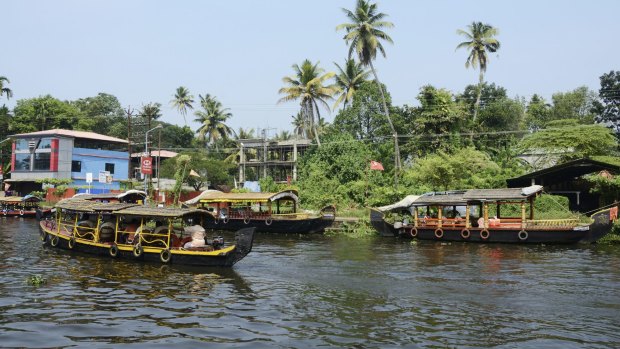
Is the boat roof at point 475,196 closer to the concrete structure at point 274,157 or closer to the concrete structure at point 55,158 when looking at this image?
the concrete structure at point 274,157

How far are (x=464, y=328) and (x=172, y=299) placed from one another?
7.03 meters

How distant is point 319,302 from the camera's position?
1323cm

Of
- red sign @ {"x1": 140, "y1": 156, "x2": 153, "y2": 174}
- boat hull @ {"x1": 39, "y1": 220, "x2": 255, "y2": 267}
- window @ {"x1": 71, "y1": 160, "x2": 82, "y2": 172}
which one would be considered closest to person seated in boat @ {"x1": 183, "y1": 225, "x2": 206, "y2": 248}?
boat hull @ {"x1": 39, "y1": 220, "x2": 255, "y2": 267}

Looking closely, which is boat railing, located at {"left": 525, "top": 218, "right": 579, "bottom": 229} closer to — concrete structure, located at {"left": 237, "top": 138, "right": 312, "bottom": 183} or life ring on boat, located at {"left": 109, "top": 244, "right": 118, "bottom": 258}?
life ring on boat, located at {"left": 109, "top": 244, "right": 118, "bottom": 258}

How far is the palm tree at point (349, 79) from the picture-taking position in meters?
52.3

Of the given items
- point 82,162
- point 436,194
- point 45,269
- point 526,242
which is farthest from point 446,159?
point 82,162

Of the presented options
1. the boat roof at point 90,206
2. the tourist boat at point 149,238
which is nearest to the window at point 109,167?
the boat roof at point 90,206

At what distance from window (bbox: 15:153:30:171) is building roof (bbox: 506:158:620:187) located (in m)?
47.1

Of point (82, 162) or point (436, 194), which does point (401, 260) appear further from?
point (82, 162)

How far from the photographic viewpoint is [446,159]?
3606 cm

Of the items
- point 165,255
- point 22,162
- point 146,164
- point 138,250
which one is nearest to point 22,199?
point 22,162

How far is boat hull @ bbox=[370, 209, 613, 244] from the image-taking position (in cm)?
2444

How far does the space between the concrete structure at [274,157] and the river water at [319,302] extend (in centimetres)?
3493

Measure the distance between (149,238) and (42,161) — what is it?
4231 centimetres
